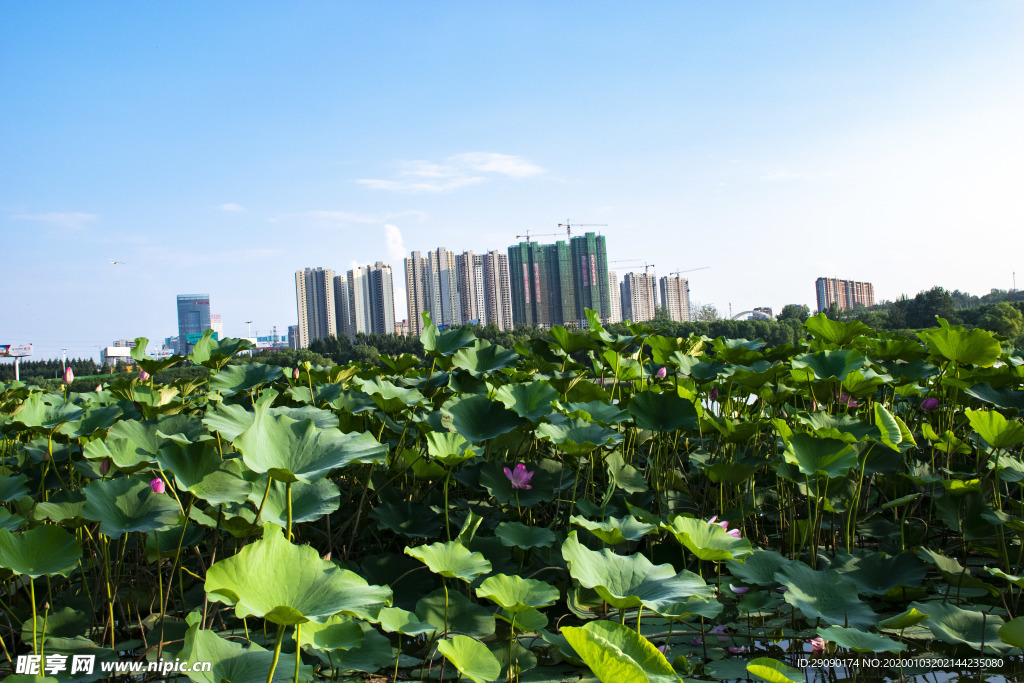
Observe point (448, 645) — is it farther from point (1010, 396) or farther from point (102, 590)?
point (1010, 396)

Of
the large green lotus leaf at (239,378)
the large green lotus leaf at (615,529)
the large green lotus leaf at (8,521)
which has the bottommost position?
the large green lotus leaf at (615,529)

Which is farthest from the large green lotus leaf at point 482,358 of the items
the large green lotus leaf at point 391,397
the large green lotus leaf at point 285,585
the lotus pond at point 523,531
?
the large green lotus leaf at point 285,585

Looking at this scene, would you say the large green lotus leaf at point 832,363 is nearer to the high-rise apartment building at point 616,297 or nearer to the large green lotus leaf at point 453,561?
the large green lotus leaf at point 453,561

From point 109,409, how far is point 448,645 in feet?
4.75

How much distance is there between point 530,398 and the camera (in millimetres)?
1826

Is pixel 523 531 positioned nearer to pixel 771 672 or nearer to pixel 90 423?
pixel 771 672

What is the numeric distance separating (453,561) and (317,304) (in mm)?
68915

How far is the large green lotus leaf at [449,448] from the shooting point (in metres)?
1.50

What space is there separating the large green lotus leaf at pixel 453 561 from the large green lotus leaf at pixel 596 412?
589 millimetres

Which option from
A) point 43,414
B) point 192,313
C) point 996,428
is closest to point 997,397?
point 996,428

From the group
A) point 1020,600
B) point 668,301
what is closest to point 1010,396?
point 1020,600

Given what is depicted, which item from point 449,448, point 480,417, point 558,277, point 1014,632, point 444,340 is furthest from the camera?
point 558,277

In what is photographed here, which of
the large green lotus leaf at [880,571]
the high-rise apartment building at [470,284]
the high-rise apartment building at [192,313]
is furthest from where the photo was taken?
the high-rise apartment building at [192,313]

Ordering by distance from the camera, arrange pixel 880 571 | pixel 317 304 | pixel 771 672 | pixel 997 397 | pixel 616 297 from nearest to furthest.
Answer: pixel 771 672 < pixel 880 571 < pixel 997 397 < pixel 317 304 < pixel 616 297
